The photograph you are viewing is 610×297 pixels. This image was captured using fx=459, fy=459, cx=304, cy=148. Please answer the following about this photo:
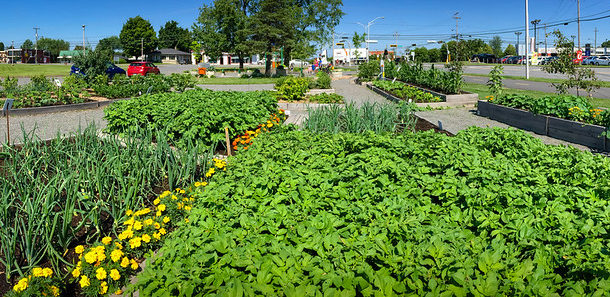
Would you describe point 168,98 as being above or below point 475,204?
above

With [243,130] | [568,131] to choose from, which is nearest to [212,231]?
[243,130]

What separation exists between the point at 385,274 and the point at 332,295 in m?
0.37

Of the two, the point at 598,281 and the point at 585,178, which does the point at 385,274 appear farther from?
the point at 585,178

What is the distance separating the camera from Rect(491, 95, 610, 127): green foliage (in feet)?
30.3

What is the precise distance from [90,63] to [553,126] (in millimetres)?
19022

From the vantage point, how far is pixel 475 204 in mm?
3486

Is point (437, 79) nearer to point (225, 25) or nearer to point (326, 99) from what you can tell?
point (326, 99)

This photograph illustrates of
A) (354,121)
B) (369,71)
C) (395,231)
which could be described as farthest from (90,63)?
Result: (395,231)

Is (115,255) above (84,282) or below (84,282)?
above

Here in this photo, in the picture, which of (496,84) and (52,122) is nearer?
(52,122)

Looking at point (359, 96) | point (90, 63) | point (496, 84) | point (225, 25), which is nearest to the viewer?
point (496, 84)

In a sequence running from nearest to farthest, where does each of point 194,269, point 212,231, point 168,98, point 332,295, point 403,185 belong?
point 332,295, point 194,269, point 212,231, point 403,185, point 168,98

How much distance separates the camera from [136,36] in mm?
100438

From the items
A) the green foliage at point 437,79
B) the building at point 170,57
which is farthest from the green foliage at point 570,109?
the building at point 170,57
